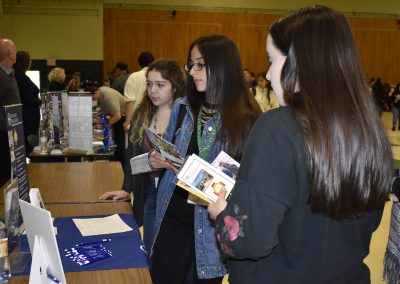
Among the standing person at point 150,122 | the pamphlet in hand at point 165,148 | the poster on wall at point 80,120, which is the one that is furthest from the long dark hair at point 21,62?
the pamphlet in hand at point 165,148

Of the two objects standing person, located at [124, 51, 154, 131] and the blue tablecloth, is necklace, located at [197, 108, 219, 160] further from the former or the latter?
standing person, located at [124, 51, 154, 131]

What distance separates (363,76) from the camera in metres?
1.20

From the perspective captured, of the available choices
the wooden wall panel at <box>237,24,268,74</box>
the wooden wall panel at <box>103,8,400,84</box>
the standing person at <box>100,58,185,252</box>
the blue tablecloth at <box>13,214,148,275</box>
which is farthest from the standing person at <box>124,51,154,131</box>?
the wooden wall panel at <box>237,24,268,74</box>

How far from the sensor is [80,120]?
4117mm

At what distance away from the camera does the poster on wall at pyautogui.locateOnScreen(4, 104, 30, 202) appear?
1658 mm

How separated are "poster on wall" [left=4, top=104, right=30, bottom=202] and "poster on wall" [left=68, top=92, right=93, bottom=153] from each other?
2.31 metres

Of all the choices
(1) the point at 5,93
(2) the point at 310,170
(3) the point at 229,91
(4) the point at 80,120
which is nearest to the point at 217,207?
(2) the point at 310,170

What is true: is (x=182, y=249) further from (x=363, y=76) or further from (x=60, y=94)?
(x=60, y=94)

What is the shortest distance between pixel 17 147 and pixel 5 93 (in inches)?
121

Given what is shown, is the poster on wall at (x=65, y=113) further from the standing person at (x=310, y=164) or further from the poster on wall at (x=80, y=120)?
the standing person at (x=310, y=164)

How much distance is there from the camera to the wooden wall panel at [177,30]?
16.0m

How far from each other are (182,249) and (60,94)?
105 inches

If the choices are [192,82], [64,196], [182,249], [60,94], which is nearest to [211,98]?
[192,82]

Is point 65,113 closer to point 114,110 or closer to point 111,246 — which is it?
point 114,110
